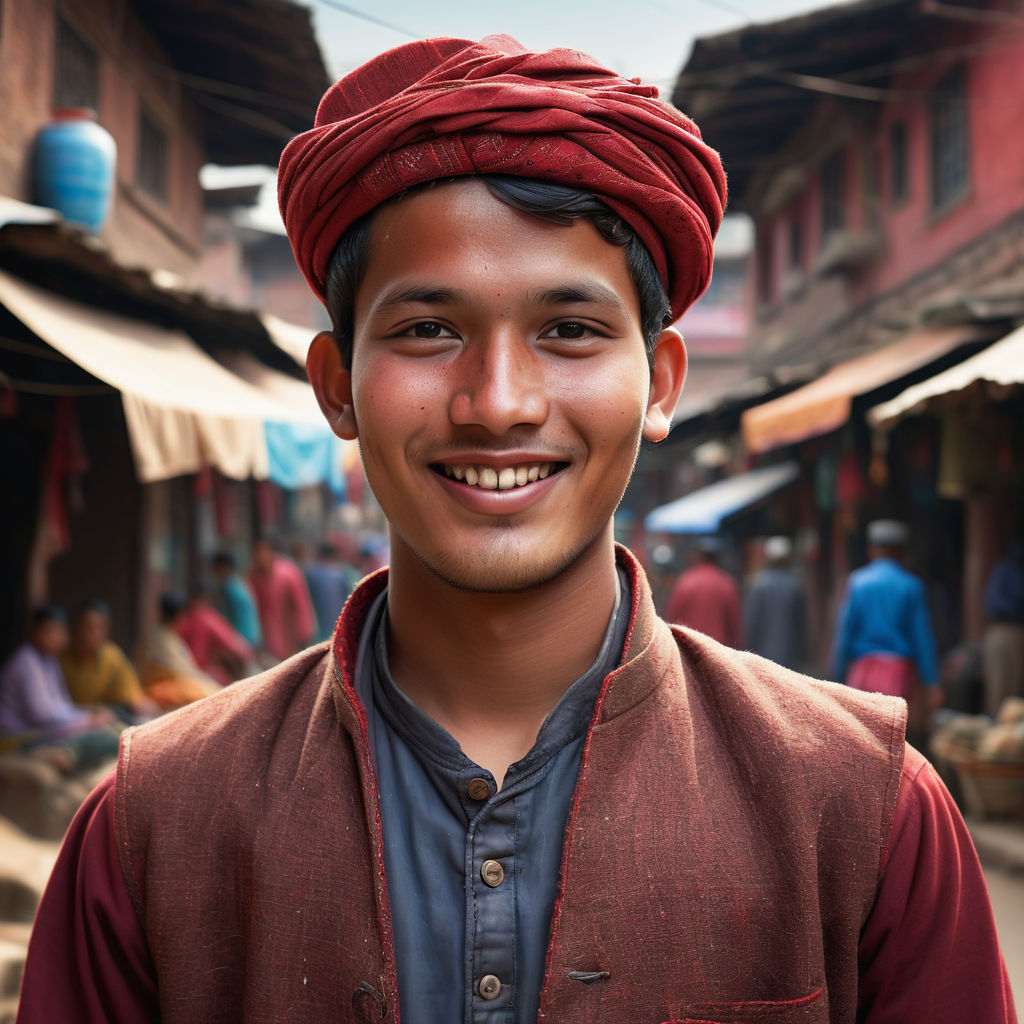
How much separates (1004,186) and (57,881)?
1008 cm

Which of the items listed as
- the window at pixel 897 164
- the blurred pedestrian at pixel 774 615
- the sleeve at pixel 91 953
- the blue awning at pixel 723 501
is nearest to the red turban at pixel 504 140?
the sleeve at pixel 91 953

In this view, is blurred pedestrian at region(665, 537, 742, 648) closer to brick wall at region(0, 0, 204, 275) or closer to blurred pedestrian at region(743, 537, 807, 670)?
blurred pedestrian at region(743, 537, 807, 670)

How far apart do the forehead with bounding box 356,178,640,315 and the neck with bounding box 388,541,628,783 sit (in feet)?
1.25

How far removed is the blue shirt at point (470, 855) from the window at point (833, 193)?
533 inches

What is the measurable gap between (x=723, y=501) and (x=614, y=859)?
13919 mm

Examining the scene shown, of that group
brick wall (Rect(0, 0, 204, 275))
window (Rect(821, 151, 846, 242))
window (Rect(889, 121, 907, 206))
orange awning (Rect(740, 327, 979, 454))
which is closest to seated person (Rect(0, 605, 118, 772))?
brick wall (Rect(0, 0, 204, 275))

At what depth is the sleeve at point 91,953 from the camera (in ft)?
4.51

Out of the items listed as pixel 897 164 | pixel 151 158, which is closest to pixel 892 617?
pixel 897 164

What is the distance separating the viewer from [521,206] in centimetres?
139

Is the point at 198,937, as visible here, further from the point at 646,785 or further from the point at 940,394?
the point at 940,394

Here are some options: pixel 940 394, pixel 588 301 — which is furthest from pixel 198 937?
pixel 940 394

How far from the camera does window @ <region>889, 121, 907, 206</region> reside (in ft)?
39.8

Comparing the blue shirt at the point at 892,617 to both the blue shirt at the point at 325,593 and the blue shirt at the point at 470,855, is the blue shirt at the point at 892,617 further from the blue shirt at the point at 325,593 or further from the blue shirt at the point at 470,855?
the blue shirt at the point at 470,855

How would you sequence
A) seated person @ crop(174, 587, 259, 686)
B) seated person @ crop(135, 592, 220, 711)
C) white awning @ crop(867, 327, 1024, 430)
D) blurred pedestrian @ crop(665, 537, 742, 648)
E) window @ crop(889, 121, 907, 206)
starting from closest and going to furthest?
white awning @ crop(867, 327, 1024, 430) < seated person @ crop(135, 592, 220, 711) < seated person @ crop(174, 587, 259, 686) < blurred pedestrian @ crop(665, 537, 742, 648) < window @ crop(889, 121, 907, 206)
